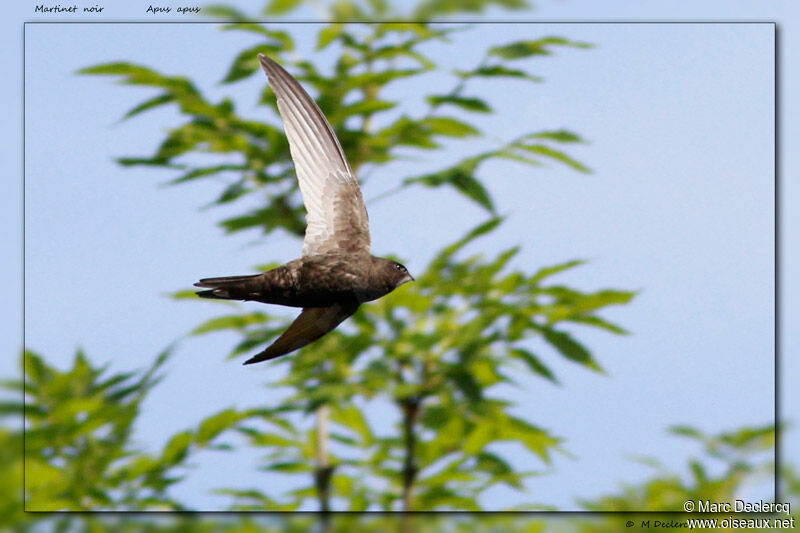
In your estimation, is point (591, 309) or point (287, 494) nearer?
point (591, 309)

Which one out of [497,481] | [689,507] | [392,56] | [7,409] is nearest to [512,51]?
[392,56]

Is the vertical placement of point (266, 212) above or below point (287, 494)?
above

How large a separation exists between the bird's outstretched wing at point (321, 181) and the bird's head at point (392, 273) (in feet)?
0.37

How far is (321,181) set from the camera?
1902 mm

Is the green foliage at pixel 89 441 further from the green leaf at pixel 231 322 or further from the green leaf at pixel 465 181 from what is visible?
the green leaf at pixel 465 181

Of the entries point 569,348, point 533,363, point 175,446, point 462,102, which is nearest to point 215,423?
point 175,446

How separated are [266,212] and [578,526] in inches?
59.8

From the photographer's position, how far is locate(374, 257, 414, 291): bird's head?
1.74m

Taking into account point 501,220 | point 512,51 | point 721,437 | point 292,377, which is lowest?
point 721,437

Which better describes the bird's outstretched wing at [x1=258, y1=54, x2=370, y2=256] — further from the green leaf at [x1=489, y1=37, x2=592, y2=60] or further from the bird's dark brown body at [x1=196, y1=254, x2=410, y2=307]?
the green leaf at [x1=489, y1=37, x2=592, y2=60]

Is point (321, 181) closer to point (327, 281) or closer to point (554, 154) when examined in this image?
point (327, 281)

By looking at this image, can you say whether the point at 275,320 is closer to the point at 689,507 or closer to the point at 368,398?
the point at 368,398

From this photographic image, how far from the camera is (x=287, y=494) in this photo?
2.84 m

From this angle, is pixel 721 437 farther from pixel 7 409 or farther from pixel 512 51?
pixel 7 409
